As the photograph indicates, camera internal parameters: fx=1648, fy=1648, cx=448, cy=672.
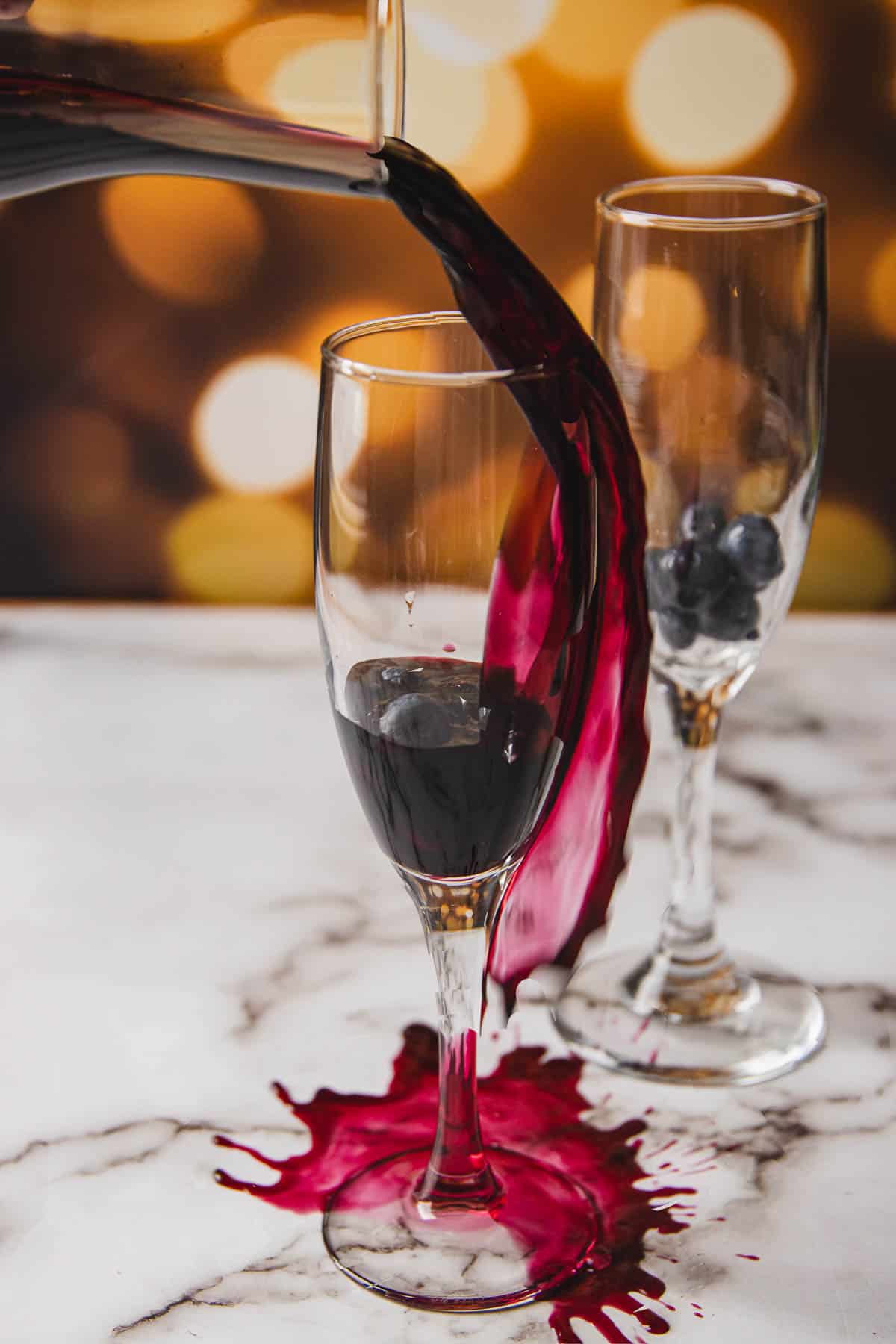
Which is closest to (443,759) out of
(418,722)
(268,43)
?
(418,722)

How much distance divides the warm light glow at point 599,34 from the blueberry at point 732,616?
1.69 feet

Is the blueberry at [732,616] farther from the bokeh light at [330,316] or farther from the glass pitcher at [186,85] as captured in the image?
the bokeh light at [330,316]

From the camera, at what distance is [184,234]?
1.08 metres

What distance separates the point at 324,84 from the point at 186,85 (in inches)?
A: 1.6

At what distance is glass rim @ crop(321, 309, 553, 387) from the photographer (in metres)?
0.47

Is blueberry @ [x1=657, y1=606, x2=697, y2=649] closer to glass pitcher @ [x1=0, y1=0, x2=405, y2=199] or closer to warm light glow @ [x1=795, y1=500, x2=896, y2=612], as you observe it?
glass pitcher @ [x1=0, y1=0, x2=405, y2=199]

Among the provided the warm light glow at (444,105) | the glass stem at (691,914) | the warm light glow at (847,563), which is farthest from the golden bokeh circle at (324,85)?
the warm light glow at (847,563)

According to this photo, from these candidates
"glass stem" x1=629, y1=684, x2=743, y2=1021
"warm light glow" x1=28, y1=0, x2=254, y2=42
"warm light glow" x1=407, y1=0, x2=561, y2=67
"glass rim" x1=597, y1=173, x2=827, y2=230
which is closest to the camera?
"warm light glow" x1=28, y1=0, x2=254, y2=42

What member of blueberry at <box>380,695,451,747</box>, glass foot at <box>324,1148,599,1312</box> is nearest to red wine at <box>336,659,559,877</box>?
blueberry at <box>380,695,451,747</box>

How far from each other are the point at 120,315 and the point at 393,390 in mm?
681

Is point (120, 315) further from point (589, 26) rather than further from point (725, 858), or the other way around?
point (725, 858)

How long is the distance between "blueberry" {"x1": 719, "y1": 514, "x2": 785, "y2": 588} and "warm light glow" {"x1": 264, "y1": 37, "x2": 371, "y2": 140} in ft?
0.76

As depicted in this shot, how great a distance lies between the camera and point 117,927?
762 mm

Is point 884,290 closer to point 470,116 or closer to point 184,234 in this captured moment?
point 470,116
